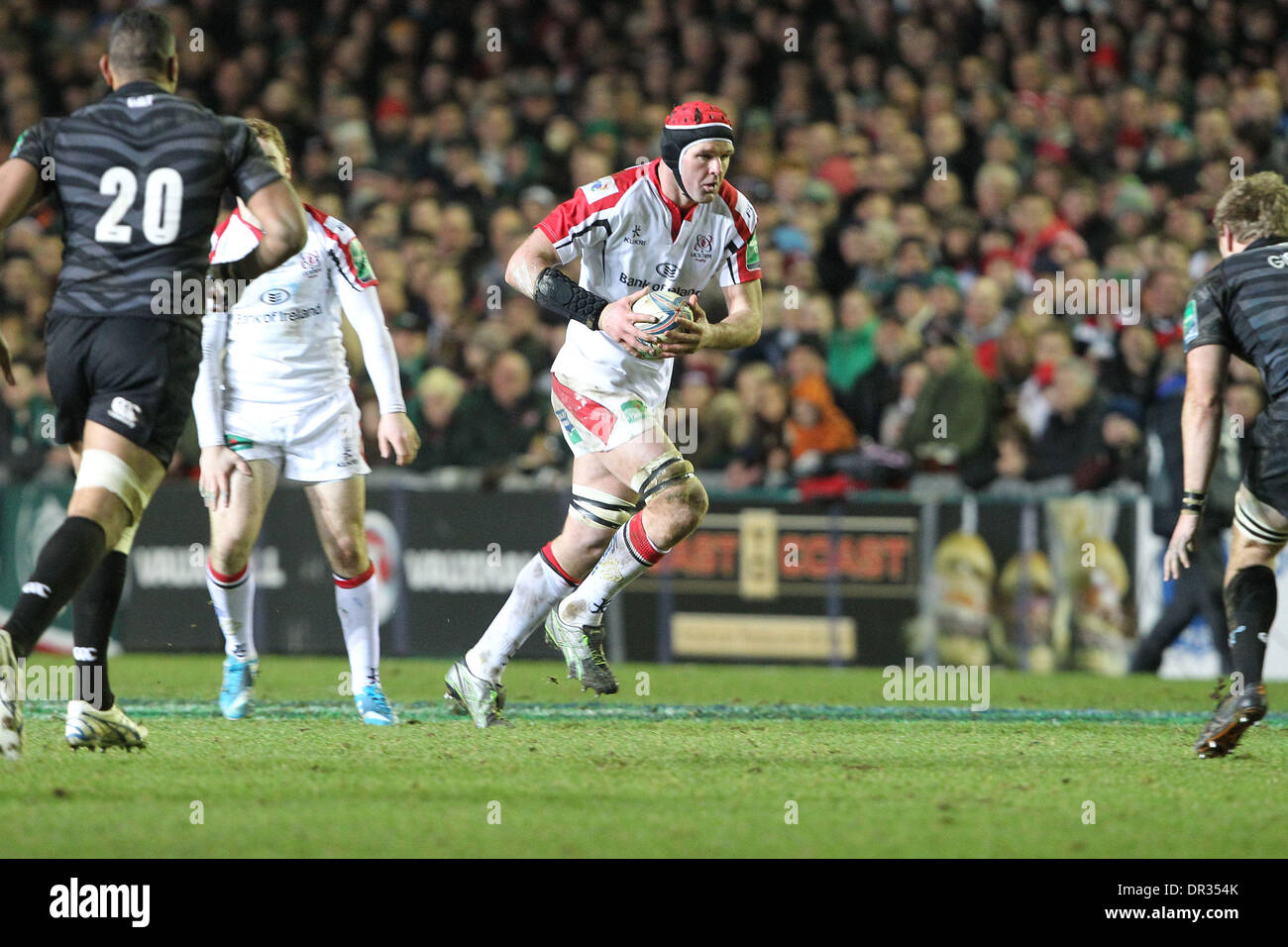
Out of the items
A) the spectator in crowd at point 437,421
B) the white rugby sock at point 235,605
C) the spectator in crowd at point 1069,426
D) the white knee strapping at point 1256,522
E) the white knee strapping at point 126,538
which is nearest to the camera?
the white knee strapping at point 126,538

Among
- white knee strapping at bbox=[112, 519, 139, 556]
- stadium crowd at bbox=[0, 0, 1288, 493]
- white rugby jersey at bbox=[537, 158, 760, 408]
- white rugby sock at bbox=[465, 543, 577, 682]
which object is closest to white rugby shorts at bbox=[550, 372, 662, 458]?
white rugby jersey at bbox=[537, 158, 760, 408]

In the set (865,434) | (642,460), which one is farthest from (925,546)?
(642,460)

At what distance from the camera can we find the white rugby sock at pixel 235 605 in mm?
7453

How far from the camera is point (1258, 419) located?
6.44 m

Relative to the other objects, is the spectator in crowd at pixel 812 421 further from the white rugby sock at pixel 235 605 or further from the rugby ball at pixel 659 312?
the rugby ball at pixel 659 312

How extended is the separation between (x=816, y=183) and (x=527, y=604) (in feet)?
25.5

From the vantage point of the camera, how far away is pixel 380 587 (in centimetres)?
1209

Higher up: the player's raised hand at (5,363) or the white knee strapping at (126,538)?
the player's raised hand at (5,363)

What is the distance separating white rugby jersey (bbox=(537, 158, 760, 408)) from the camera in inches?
269

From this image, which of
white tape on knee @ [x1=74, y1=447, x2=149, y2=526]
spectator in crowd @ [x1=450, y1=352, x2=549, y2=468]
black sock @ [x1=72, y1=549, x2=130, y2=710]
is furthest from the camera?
spectator in crowd @ [x1=450, y1=352, x2=549, y2=468]

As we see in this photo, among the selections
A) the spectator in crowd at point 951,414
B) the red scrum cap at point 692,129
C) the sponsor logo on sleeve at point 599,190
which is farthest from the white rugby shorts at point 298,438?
the spectator in crowd at point 951,414

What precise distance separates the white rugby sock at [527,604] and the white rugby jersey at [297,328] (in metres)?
0.93

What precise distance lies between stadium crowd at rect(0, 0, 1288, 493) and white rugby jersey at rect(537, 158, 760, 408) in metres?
4.61

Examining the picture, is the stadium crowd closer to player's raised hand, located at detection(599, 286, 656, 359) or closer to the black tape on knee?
the black tape on knee
